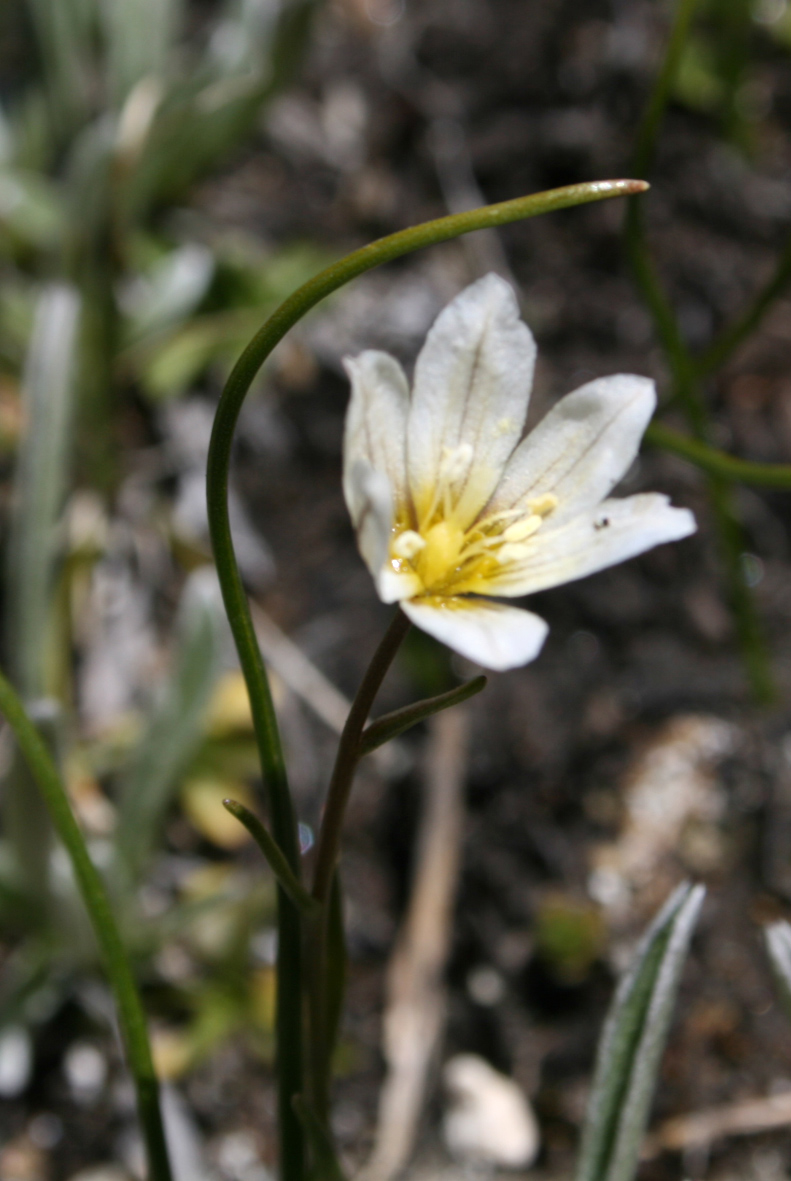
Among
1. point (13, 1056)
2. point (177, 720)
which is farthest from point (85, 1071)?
point (177, 720)

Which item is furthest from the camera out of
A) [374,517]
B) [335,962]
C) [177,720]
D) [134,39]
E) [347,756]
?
[134,39]

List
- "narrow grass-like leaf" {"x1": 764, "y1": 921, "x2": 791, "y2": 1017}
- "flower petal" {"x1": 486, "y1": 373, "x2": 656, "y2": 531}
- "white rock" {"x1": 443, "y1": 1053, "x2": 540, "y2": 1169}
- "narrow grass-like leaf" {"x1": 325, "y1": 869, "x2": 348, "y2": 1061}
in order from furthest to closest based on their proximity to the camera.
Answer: "white rock" {"x1": 443, "y1": 1053, "x2": 540, "y2": 1169}, "narrow grass-like leaf" {"x1": 764, "y1": 921, "x2": 791, "y2": 1017}, "narrow grass-like leaf" {"x1": 325, "y1": 869, "x2": 348, "y2": 1061}, "flower petal" {"x1": 486, "y1": 373, "x2": 656, "y2": 531}

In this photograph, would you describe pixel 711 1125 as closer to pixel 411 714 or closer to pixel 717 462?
pixel 717 462

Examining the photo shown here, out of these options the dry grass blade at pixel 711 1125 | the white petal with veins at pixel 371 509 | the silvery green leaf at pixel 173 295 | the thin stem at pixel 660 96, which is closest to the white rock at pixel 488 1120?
the dry grass blade at pixel 711 1125

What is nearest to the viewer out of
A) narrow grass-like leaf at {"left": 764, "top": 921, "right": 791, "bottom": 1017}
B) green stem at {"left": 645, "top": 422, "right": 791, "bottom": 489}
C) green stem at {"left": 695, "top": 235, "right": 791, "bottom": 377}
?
narrow grass-like leaf at {"left": 764, "top": 921, "right": 791, "bottom": 1017}

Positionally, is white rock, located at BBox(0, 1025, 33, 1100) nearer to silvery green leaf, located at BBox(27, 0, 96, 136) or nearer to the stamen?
the stamen

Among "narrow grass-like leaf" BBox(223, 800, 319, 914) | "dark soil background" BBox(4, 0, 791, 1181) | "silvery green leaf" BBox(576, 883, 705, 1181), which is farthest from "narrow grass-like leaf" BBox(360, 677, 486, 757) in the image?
"dark soil background" BBox(4, 0, 791, 1181)
